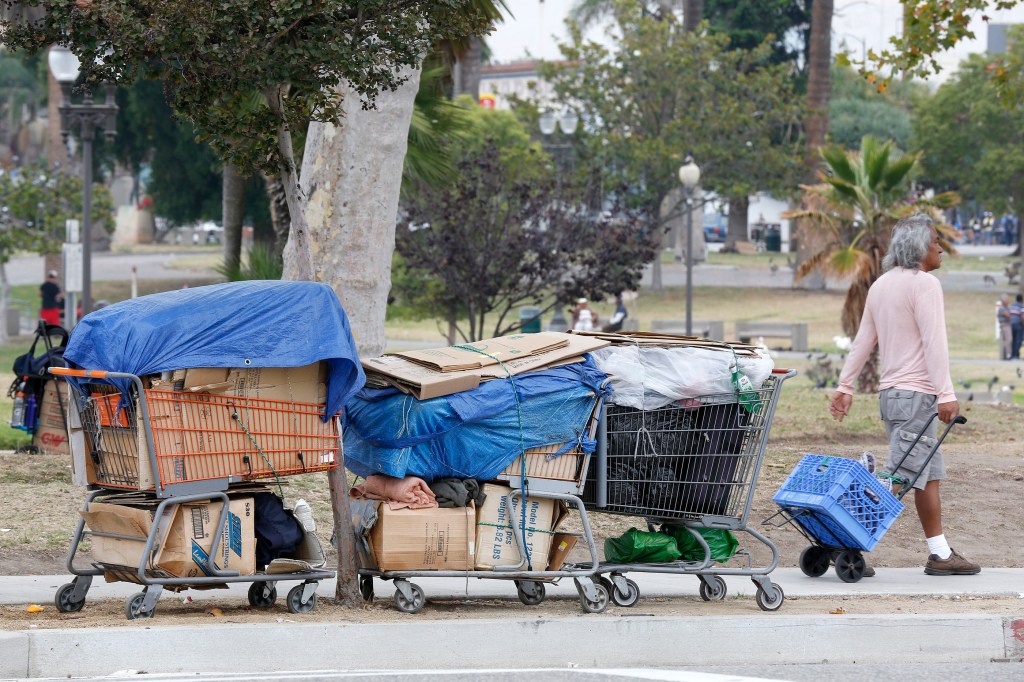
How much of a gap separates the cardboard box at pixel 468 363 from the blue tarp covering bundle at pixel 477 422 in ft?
0.17

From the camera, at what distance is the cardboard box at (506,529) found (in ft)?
22.4

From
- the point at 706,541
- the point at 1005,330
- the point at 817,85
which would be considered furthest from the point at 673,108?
the point at 706,541

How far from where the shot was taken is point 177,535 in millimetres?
6438

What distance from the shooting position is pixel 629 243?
84.6 feet

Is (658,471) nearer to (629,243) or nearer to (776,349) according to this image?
(629,243)

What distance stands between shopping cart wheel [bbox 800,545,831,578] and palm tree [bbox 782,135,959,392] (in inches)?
523

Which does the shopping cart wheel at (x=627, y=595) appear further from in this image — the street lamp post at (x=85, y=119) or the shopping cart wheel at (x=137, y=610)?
the street lamp post at (x=85, y=119)

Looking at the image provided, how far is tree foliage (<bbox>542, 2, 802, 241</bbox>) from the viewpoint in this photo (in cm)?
4600

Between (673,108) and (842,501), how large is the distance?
40593 mm

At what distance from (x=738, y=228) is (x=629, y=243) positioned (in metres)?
53.6

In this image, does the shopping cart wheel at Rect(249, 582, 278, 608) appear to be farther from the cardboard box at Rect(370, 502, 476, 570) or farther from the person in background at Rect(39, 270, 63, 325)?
the person in background at Rect(39, 270, 63, 325)

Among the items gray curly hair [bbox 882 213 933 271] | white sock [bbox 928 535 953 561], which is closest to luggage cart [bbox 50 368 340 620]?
gray curly hair [bbox 882 213 933 271]

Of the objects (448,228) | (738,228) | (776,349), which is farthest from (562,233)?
(738,228)

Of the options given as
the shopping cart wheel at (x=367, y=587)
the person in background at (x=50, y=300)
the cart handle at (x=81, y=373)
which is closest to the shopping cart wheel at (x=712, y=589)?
the shopping cart wheel at (x=367, y=587)
